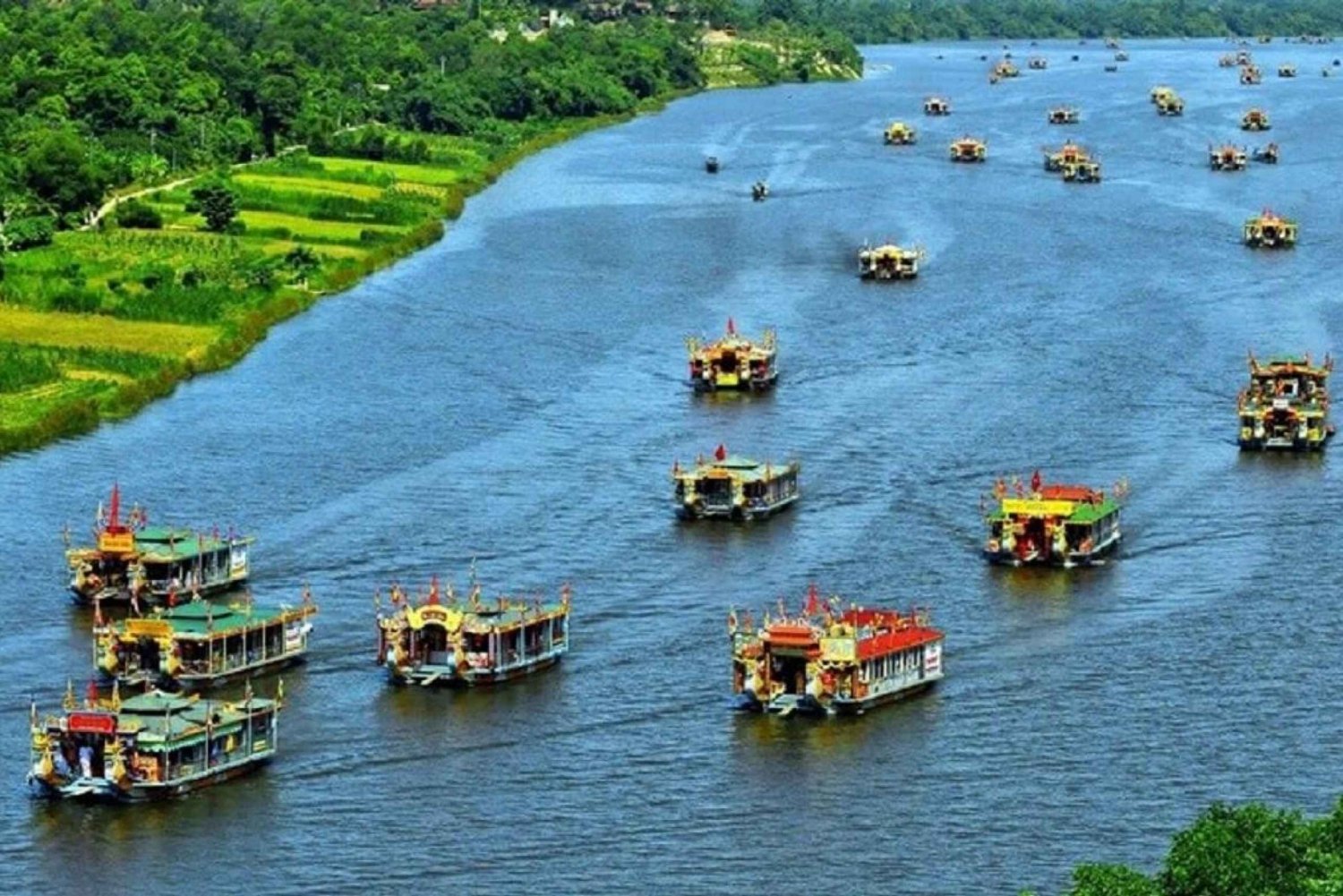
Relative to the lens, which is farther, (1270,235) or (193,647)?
(1270,235)

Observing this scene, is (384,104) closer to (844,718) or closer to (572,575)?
(572,575)

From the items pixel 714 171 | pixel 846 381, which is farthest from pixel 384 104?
pixel 846 381

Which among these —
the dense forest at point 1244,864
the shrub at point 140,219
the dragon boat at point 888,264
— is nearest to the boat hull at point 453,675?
the dense forest at point 1244,864

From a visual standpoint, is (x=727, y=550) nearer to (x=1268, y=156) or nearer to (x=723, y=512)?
(x=723, y=512)

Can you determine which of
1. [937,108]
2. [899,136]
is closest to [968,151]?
[899,136]

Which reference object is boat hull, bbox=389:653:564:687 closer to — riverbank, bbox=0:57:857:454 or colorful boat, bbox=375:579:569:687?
colorful boat, bbox=375:579:569:687
